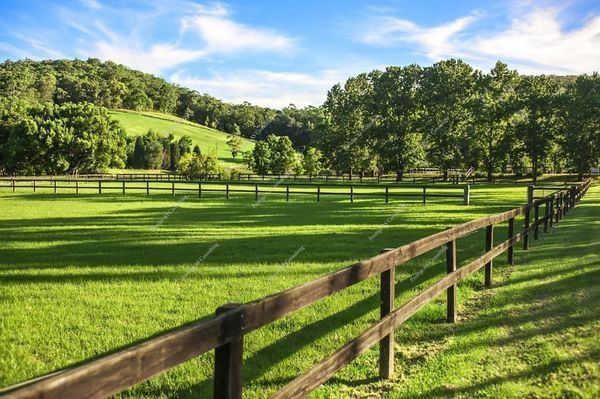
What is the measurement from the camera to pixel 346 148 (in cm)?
7969

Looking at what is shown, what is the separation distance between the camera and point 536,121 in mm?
71250

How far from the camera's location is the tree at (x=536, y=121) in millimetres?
70688

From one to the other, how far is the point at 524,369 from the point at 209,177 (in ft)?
274

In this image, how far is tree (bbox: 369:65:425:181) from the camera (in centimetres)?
7500

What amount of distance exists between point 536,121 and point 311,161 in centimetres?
4391

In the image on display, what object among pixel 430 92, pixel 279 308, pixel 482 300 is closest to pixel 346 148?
pixel 430 92

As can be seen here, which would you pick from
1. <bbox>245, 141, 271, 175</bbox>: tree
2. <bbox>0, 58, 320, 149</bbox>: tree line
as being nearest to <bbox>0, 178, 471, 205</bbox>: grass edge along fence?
<bbox>245, 141, 271, 175</bbox>: tree

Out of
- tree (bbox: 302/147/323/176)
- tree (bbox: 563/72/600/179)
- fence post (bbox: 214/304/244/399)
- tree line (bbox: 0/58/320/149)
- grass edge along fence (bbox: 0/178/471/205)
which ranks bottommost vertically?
grass edge along fence (bbox: 0/178/471/205)

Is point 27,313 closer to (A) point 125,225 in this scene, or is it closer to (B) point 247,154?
(A) point 125,225

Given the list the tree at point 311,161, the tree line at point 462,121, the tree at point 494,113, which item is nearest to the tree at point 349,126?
the tree line at point 462,121

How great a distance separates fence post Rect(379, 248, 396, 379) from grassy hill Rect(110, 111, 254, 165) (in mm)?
130581

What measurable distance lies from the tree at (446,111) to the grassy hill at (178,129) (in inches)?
2719

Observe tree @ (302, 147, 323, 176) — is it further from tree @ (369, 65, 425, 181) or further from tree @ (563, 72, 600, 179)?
tree @ (563, 72, 600, 179)

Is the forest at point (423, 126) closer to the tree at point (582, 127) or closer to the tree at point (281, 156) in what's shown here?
the tree at point (582, 127)
